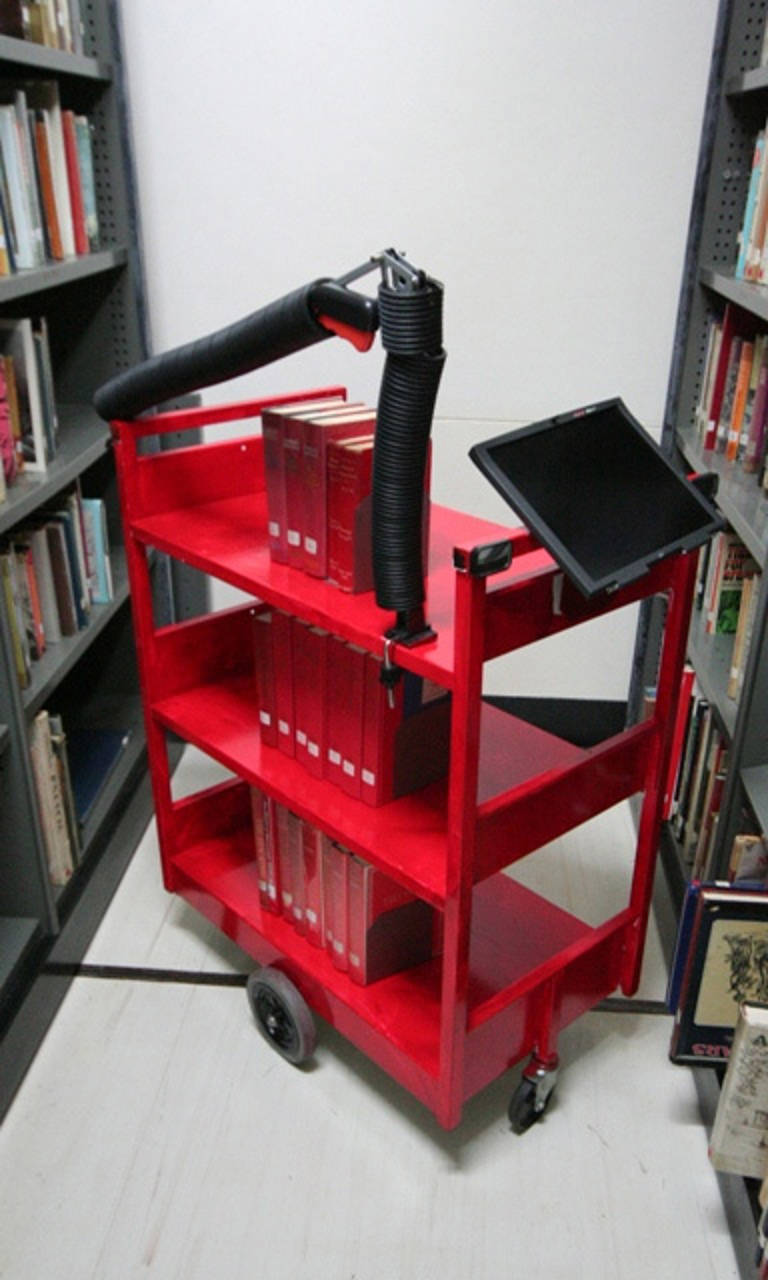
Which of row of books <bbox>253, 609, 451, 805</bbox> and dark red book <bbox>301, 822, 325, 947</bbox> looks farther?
dark red book <bbox>301, 822, 325, 947</bbox>

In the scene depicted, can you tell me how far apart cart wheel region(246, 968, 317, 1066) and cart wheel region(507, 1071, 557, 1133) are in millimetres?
356

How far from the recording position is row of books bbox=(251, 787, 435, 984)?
1603 millimetres

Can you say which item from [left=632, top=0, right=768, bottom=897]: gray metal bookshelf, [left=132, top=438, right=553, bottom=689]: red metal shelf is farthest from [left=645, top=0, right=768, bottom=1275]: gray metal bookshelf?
[left=132, top=438, right=553, bottom=689]: red metal shelf

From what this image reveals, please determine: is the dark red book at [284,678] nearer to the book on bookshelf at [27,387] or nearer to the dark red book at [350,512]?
the dark red book at [350,512]

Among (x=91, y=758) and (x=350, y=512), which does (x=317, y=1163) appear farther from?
(x=91, y=758)

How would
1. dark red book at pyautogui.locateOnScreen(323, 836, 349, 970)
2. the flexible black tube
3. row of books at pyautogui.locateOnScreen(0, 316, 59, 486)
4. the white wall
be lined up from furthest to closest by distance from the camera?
the white wall → row of books at pyautogui.locateOnScreen(0, 316, 59, 486) → dark red book at pyautogui.locateOnScreen(323, 836, 349, 970) → the flexible black tube

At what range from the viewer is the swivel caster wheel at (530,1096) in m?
1.64

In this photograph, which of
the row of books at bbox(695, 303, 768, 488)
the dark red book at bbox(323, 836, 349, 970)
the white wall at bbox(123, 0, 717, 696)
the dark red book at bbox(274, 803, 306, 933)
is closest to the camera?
the dark red book at bbox(323, 836, 349, 970)

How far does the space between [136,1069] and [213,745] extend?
598 mm

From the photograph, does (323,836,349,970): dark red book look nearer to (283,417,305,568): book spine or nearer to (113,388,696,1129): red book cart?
(113,388,696,1129): red book cart

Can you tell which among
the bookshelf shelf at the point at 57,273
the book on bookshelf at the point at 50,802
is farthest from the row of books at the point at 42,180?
the book on bookshelf at the point at 50,802

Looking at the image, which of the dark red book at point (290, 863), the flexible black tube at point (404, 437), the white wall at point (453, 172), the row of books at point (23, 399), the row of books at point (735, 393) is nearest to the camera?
the flexible black tube at point (404, 437)

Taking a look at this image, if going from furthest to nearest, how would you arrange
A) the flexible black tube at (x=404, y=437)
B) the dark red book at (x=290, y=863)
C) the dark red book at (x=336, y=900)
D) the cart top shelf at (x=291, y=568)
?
the dark red book at (x=290, y=863) < the dark red book at (x=336, y=900) < the cart top shelf at (x=291, y=568) < the flexible black tube at (x=404, y=437)

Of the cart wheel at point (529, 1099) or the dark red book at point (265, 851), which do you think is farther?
the dark red book at point (265, 851)
